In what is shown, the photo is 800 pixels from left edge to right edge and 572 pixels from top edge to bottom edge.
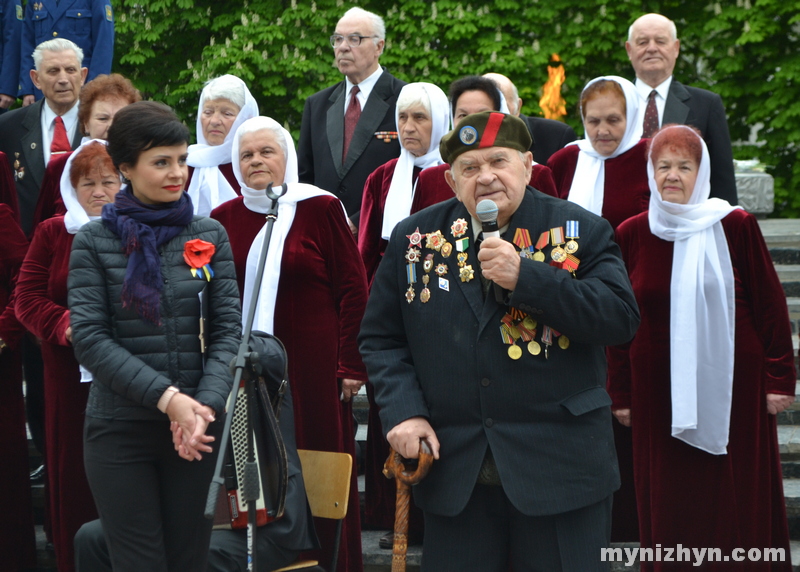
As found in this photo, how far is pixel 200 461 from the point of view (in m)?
3.65

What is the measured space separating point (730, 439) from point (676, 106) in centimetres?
243

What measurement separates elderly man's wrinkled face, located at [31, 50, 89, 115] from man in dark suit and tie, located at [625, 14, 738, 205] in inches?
137

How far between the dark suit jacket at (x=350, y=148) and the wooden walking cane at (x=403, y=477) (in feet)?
10.7

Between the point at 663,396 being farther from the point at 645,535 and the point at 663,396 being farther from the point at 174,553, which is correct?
the point at 174,553

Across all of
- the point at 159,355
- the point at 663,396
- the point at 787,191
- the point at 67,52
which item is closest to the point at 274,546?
the point at 159,355

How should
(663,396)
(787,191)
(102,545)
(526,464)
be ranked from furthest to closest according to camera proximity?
(787,191) < (663,396) < (102,545) < (526,464)

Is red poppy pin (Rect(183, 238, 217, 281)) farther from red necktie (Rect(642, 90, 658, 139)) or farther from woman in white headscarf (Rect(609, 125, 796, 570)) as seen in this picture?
red necktie (Rect(642, 90, 658, 139))

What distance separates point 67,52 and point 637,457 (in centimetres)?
418

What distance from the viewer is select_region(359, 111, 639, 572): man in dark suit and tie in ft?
10.3

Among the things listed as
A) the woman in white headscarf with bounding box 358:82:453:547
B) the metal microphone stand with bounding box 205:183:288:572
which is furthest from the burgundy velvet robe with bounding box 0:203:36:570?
the metal microphone stand with bounding box 205:183:288:572

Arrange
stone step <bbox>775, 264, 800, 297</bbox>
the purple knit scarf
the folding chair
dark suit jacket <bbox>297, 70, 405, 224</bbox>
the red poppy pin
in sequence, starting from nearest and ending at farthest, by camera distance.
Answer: the purple knit scarf < the red poppy pin < the folding chair < dark suit jacket <bbox>297, 70, 405, 224</bbox> < stone step <bbox>775, 264, 800, 297</bbox>

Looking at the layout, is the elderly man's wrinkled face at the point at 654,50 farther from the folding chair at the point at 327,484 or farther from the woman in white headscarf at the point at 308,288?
the folding chair at the point at 327,484

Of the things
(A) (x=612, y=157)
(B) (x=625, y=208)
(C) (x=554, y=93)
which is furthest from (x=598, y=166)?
(C) (x=554, y=93)

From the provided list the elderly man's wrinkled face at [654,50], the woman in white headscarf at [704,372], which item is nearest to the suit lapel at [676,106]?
the elderly man's wrinkled face at [654,50]
